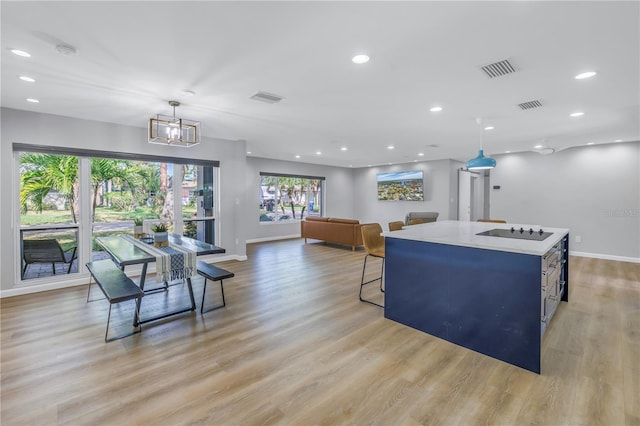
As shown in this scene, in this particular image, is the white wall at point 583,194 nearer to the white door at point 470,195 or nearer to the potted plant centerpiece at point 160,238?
the white door at point 470,195

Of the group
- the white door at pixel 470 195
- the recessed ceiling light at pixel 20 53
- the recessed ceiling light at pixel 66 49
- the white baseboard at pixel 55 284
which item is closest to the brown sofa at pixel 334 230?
the white door at pixel 470 195

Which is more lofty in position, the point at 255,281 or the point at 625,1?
the point at 625,1

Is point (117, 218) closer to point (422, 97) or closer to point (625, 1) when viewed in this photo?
point (422, 97)

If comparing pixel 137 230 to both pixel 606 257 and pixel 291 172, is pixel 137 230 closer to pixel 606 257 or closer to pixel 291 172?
pixel 291 172

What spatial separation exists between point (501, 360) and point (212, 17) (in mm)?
3267

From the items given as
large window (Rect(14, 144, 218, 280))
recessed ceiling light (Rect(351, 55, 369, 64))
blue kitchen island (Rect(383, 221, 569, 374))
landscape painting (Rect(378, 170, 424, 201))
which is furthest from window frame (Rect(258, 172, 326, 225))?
recessed ceiling light (Rect(351, 55, 369, 64))

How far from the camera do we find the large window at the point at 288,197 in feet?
29.5

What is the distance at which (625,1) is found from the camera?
178 cm

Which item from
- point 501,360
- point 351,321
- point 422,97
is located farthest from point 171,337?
point 422,97

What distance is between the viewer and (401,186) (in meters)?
9.45

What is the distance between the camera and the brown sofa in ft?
23.4

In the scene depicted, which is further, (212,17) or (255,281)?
(255,281)

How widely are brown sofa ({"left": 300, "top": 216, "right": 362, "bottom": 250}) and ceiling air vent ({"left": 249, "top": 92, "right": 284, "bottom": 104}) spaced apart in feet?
13.6

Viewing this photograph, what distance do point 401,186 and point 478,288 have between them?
23.6 ft
